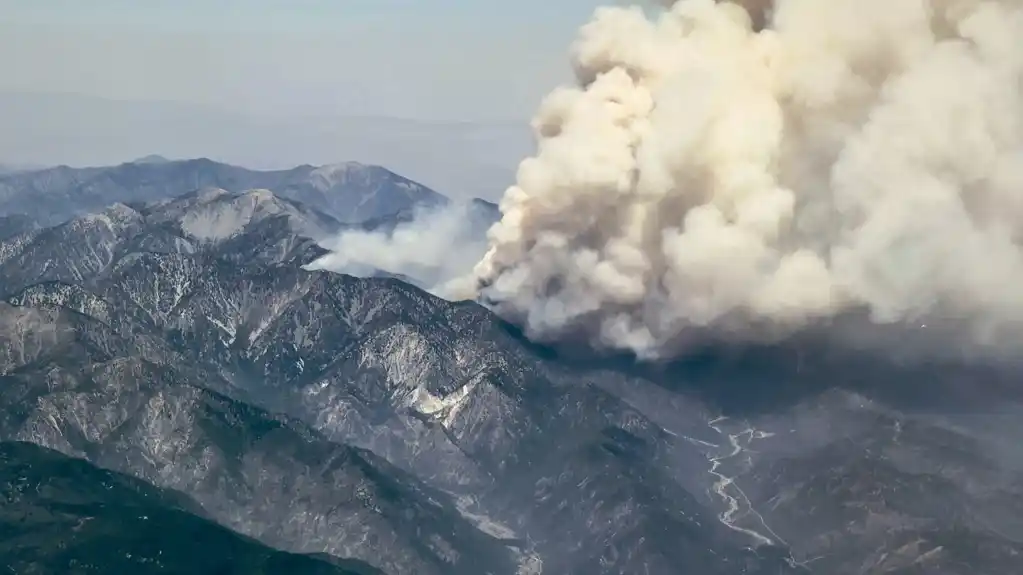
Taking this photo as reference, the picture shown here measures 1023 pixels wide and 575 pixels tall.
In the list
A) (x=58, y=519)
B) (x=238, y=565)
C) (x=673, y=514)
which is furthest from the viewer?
(x=673, y=514)

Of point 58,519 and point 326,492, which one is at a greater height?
point 58,519

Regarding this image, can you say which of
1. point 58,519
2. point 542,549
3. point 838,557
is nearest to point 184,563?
point 58,519

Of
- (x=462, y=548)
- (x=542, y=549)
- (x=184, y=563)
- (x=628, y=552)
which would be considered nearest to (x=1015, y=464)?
(x=628, y=552)

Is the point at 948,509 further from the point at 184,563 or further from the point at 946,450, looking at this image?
the point at 184,563

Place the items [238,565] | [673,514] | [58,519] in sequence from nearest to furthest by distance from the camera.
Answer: [238,565] < [58,519] < [673,514]

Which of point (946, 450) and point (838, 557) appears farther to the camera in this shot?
point (946, 450)

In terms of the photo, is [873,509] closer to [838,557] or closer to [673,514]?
[838,557]
